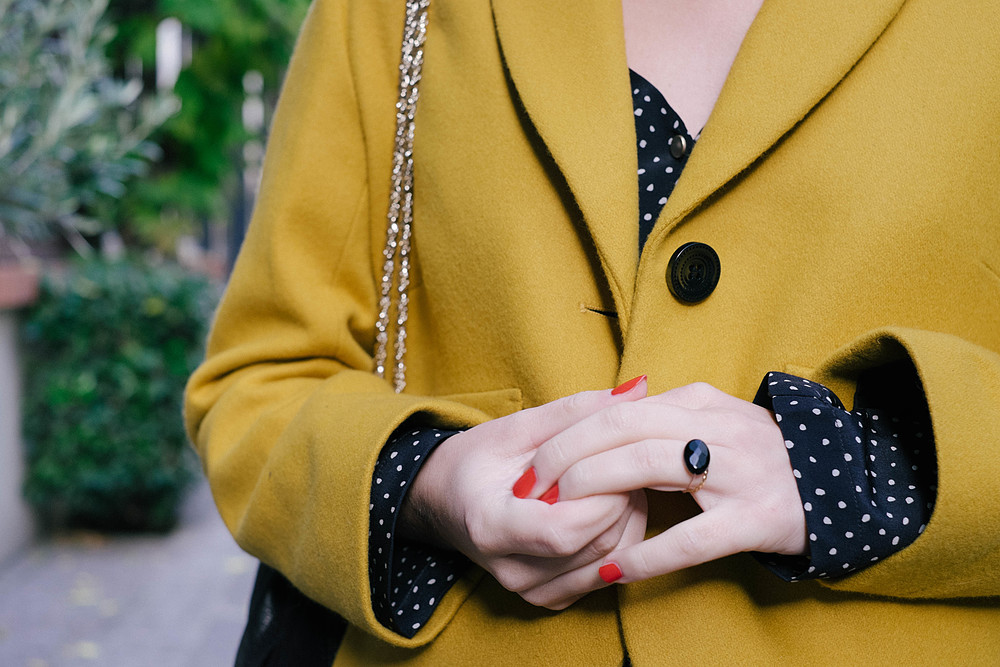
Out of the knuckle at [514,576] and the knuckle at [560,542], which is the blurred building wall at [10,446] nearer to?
the knuckle at [514,576]

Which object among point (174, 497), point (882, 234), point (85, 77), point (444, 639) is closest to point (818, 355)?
point (882, 234)

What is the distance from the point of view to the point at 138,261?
5312 mm

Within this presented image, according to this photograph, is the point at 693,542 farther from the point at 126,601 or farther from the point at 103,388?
the point at 103,388

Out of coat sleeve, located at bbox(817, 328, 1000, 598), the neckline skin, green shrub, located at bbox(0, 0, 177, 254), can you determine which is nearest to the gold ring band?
coat sleeve, located at bbox(817, 328, 1000, 598)

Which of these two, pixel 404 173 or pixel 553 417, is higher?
pixel 404 173

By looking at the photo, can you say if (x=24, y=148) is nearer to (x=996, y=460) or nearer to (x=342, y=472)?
(x=342, y=472)

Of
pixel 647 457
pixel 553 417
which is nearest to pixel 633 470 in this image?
pixel 647 457

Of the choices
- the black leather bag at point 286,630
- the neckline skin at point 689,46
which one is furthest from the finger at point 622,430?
the black leather bag at point 286,630

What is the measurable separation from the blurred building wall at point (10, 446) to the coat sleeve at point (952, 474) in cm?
462

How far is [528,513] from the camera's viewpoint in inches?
35.8

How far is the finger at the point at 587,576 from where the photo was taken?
3.17ft

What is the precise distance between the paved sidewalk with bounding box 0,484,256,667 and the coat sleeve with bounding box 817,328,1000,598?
3284mm

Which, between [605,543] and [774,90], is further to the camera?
[774,90]

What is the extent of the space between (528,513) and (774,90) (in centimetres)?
60
